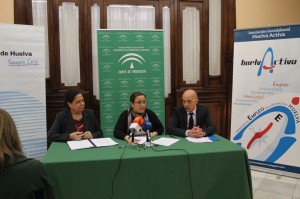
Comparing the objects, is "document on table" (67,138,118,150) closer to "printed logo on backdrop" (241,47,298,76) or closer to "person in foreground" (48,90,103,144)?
"person in foreground" (48,90,103,144)

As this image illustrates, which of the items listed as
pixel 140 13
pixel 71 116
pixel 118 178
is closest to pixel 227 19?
pixel 140 13

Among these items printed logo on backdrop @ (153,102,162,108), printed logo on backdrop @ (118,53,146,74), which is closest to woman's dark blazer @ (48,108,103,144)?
printed logo on backdrop @ (118,53,146,74)

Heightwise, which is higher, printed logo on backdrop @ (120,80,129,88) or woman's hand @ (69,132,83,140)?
printed logo on backdrop @ (120,80,129,88)

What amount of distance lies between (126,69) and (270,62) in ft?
5.92

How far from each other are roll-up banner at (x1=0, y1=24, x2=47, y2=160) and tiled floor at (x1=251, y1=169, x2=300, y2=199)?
2.49 metres

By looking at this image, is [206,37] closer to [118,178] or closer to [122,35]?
[122,35]

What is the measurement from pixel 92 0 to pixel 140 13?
2.31ft

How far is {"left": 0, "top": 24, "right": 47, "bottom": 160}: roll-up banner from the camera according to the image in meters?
3.30

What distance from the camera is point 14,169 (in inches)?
48.1

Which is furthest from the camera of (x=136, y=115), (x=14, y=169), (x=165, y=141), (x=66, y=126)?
(x=136, y=115)

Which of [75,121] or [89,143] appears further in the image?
[75,121]

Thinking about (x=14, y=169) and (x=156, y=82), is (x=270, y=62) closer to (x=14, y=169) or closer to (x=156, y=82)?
(x=156, y=82)

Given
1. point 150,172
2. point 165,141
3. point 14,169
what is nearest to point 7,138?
point 14,169

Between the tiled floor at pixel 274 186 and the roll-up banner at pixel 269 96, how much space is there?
0.09 metres
